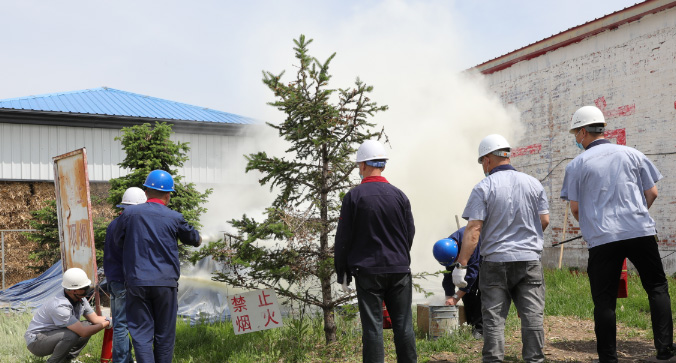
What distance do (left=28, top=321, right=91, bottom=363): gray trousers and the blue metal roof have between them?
1291cm

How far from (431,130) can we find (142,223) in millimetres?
11158

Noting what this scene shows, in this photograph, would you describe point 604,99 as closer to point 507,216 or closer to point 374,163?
point 507,216

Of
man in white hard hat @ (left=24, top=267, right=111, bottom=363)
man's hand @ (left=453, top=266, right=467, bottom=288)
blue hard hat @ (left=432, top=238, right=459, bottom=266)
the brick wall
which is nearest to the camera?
man's hand @ (left=453, top=266, right=467, bottom=288)

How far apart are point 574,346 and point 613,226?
82.5 inches

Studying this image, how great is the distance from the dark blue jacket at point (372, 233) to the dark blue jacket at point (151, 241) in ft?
5.02

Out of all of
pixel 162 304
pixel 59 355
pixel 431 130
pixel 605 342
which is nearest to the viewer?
pixel 605 342

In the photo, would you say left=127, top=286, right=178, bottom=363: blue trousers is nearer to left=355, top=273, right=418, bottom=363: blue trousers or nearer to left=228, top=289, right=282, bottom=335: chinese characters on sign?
left=228, top=289, right=282, bottom=335: chinese characters on sign

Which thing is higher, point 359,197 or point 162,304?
point 359,197

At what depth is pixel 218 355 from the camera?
6.35 meters

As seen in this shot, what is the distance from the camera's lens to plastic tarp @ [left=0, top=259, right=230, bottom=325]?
33.0 feet

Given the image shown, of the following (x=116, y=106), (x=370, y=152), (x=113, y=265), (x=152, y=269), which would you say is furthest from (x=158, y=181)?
(x=116, y=106)

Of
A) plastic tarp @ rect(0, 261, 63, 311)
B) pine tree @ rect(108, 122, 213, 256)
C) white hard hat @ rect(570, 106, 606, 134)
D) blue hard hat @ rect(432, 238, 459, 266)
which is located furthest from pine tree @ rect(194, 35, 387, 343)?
plastic tarp @ rect(0, 261, 63, 311)

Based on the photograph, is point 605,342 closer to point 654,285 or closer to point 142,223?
point 654,285

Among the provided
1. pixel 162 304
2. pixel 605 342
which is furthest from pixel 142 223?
pixel 605 342
